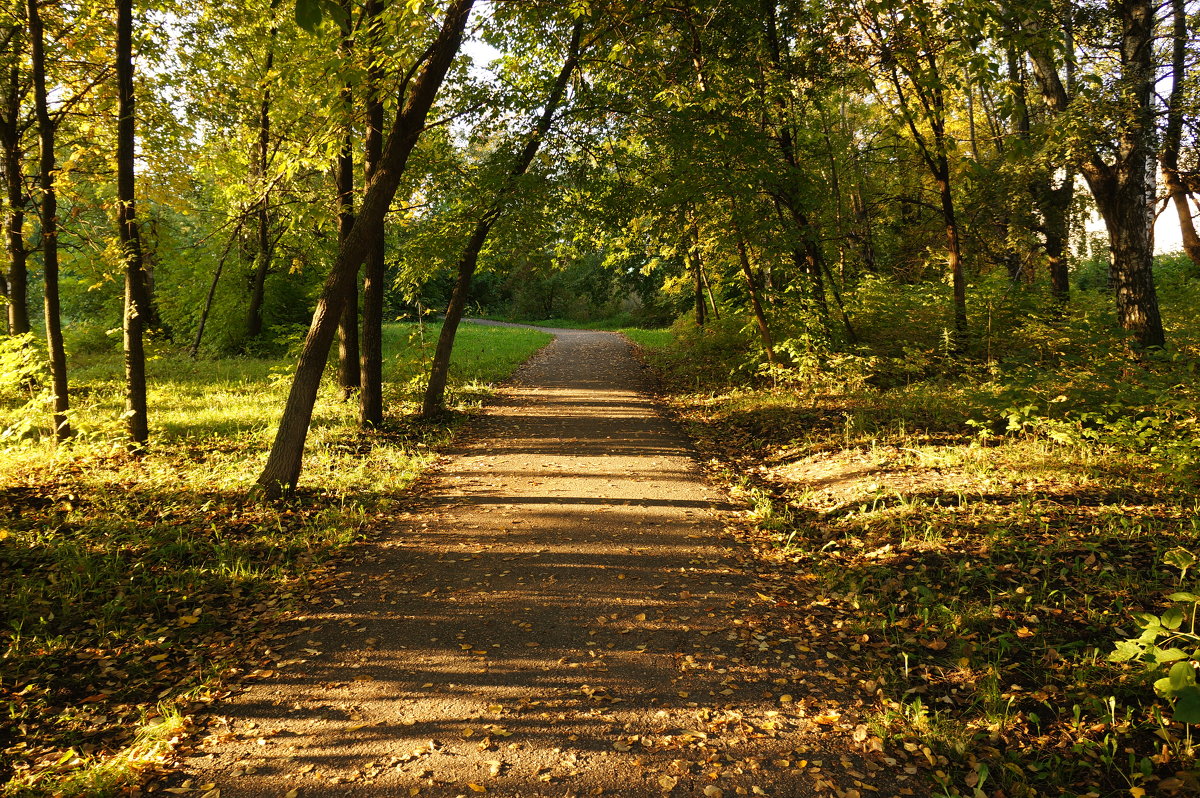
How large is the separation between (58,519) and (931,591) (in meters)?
8.20

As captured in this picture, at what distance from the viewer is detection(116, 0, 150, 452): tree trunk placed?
7.64 metres

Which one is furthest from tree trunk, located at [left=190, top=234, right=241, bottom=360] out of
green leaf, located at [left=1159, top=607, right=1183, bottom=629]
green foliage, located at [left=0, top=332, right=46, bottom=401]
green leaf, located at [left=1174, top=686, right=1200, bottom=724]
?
green leaf, located at [left=1174, top=686, right=1200, bottom=724]

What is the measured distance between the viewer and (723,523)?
6781 mm

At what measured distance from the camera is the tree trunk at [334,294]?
280 inches

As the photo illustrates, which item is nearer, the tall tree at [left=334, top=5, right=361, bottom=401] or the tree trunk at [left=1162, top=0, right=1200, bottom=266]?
the tree trunk at [left=1162, top=0, right=1200, bottom=266]

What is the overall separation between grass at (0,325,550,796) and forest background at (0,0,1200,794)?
0.04 meters

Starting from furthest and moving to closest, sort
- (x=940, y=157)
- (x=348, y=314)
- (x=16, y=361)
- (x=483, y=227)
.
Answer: (x=348, y=314) → (x=483, y=227) → (x=940, y=157) → (x=16, y=361)

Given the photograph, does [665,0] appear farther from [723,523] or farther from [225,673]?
[225,673]

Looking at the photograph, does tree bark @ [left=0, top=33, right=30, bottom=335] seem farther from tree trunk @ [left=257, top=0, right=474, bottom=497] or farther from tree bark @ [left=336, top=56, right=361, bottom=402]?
tree trunk @ [left=257, top=0, right=474, bottom=497]

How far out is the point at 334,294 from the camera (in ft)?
23.5

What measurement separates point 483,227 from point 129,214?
516 centimetres

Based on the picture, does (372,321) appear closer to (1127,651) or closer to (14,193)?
(14,193)

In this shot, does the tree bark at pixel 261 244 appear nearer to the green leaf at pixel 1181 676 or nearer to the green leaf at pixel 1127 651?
the green leaf at pixel 1127 651

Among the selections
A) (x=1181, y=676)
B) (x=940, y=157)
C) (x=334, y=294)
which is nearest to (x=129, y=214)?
(x=334, y=294)
